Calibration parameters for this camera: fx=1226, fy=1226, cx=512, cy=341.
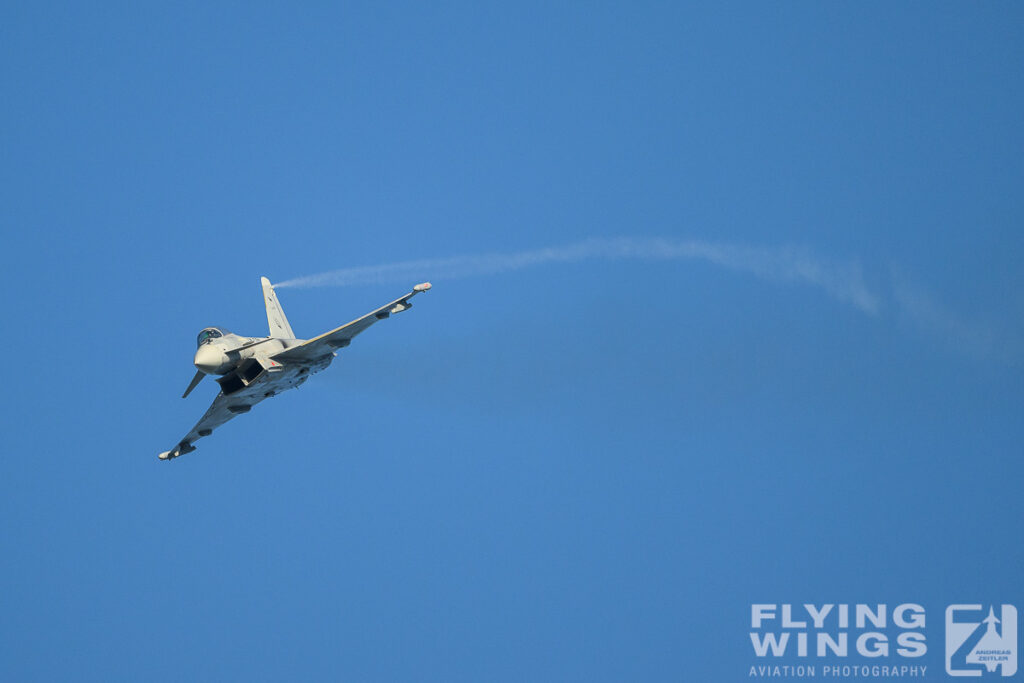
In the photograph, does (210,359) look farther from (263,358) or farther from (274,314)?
(274,314)

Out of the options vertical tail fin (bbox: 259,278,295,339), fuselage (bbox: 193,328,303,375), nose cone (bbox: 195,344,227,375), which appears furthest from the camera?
vertical tail fin (bbox: 259,278,295,339)

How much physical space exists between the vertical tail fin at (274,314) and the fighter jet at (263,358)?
891 mm

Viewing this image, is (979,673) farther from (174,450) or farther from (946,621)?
(174,450)

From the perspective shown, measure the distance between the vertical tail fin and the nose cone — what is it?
424 centimetres

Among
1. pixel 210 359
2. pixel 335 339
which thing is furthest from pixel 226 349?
pixel 335 339

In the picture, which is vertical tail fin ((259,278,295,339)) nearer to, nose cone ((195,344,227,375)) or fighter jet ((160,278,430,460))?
fighter jet ((160,278,430,460))

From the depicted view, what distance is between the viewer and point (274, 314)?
45.4m

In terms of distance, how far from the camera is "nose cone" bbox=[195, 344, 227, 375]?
132 ft

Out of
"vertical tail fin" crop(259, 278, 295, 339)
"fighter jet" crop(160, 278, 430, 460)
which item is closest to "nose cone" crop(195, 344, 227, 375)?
"fighter jet" crop(160, 278, 430, 460)

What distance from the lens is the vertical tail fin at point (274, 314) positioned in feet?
148

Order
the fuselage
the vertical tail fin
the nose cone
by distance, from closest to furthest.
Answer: the nose cone
the fuselage
the vertical tail fin

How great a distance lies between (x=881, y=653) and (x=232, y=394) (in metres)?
30.2

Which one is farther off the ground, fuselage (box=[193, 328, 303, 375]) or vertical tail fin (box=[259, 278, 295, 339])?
vertical tail fin (box=[259, 278, 295, 339])

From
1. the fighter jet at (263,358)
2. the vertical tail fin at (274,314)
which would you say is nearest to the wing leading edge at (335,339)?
the fighter jet at (263,358)
